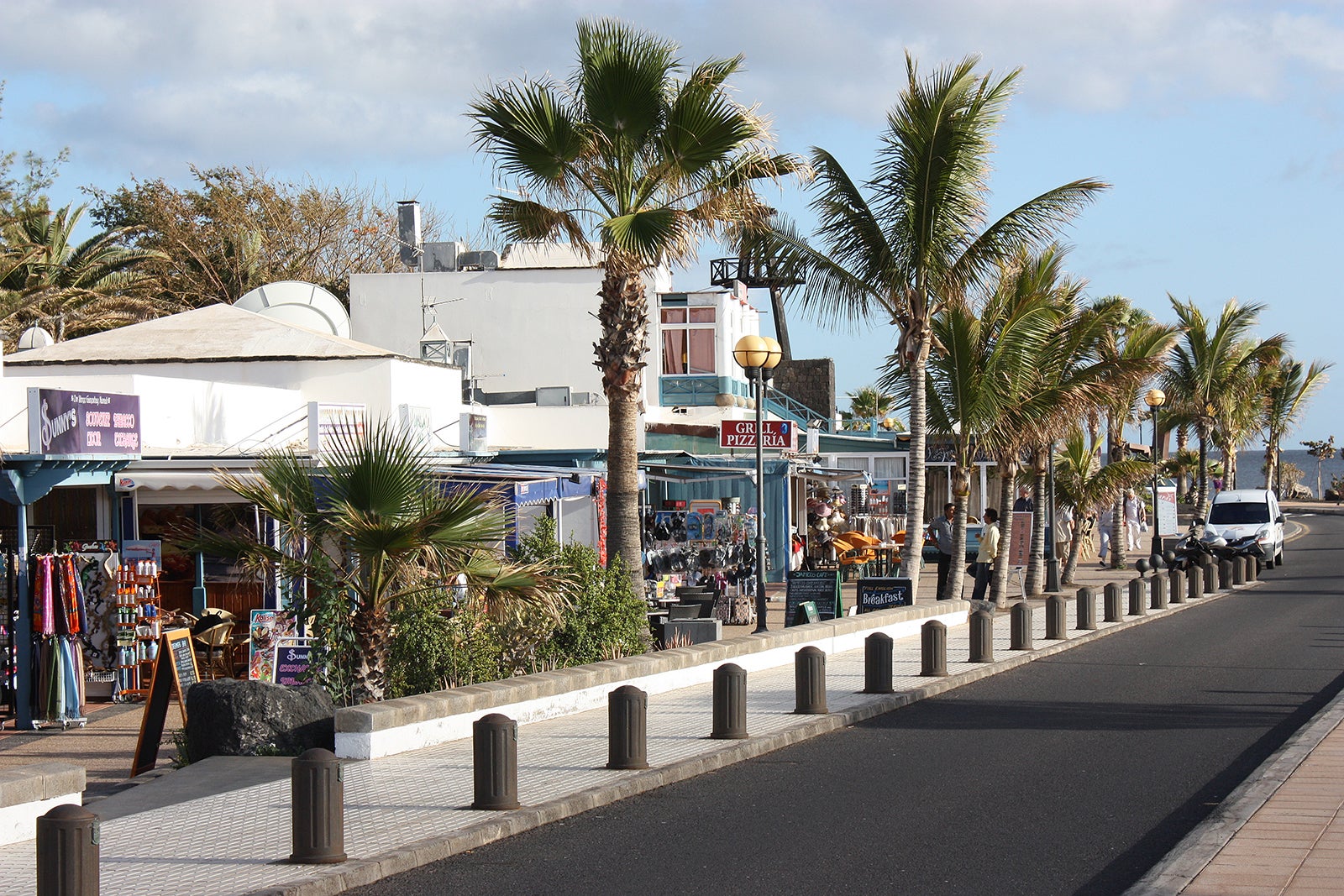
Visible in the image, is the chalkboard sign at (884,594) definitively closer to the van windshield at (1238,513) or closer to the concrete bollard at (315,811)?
the concrete bollard at (315,811)

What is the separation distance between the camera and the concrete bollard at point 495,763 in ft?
29.0

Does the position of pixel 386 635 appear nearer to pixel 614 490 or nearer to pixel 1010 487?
pixel 614 490

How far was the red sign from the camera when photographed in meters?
23.1

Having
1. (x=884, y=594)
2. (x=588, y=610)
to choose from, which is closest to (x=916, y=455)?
(x=884, y=594)

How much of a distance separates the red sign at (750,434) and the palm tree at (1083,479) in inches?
313

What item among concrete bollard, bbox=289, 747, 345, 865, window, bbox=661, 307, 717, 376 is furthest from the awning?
window, bbox=661, 307, 717, 376

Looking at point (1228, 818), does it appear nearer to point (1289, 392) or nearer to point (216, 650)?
point (216, 650)

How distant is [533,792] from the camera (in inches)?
372

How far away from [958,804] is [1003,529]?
1663 cm

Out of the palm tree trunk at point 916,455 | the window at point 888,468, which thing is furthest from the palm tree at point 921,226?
the window at point 888,468

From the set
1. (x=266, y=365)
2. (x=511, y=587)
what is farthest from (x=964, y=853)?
(x=266, y=365)

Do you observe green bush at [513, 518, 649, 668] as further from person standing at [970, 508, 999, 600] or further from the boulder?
person standing at [970, 508, 999, 600]

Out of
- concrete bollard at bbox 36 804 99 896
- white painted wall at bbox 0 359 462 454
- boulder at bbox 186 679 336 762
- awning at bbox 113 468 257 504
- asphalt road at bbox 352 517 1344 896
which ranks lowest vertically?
asphalt road at bbox 352 517 1344 896

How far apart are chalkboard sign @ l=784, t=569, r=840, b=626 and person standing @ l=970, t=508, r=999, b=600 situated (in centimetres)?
516
